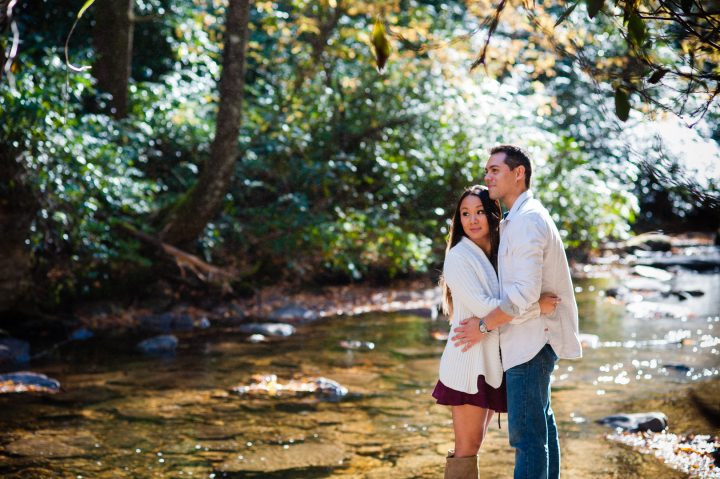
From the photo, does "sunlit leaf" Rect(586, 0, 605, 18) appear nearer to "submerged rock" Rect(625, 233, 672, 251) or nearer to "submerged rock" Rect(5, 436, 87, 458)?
"submerged rock" Rect(5, 436, 87, 458)

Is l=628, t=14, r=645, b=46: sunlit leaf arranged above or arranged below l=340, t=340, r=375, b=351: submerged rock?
above

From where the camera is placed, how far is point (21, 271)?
10133mm

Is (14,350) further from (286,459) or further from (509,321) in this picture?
(509,321)

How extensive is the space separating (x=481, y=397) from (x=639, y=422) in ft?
9.08

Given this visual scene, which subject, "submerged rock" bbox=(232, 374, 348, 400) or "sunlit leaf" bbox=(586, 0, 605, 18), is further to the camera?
"submerged rock" bbox=(232, 374, 348, 400)

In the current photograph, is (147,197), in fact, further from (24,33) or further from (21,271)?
(24,33)

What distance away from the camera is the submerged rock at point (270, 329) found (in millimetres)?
11062

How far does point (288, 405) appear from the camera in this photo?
7387mm

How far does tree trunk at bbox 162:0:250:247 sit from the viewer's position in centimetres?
1138

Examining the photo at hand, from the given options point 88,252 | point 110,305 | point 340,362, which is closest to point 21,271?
point 88,252

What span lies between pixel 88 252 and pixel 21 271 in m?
0.85

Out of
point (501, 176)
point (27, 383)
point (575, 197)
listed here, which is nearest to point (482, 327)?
point (501, 176)

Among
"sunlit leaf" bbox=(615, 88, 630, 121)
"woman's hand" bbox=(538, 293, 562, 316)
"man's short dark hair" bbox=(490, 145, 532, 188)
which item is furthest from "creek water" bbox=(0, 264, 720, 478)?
"sunlit leaf" bbox=(615, 88, 630, 121)

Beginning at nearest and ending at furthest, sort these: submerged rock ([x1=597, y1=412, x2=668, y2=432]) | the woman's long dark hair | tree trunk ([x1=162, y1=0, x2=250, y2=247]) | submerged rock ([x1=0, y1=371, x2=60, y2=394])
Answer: the woman's long dark hair, submerged rock ([x1=597, y1=412, x2=668, y2=432]), submerged rock ([x1=0, y1=371, x2=60, y2=394]), tree trunk ([x1=162, y1=0, x2=250, y2=247])
